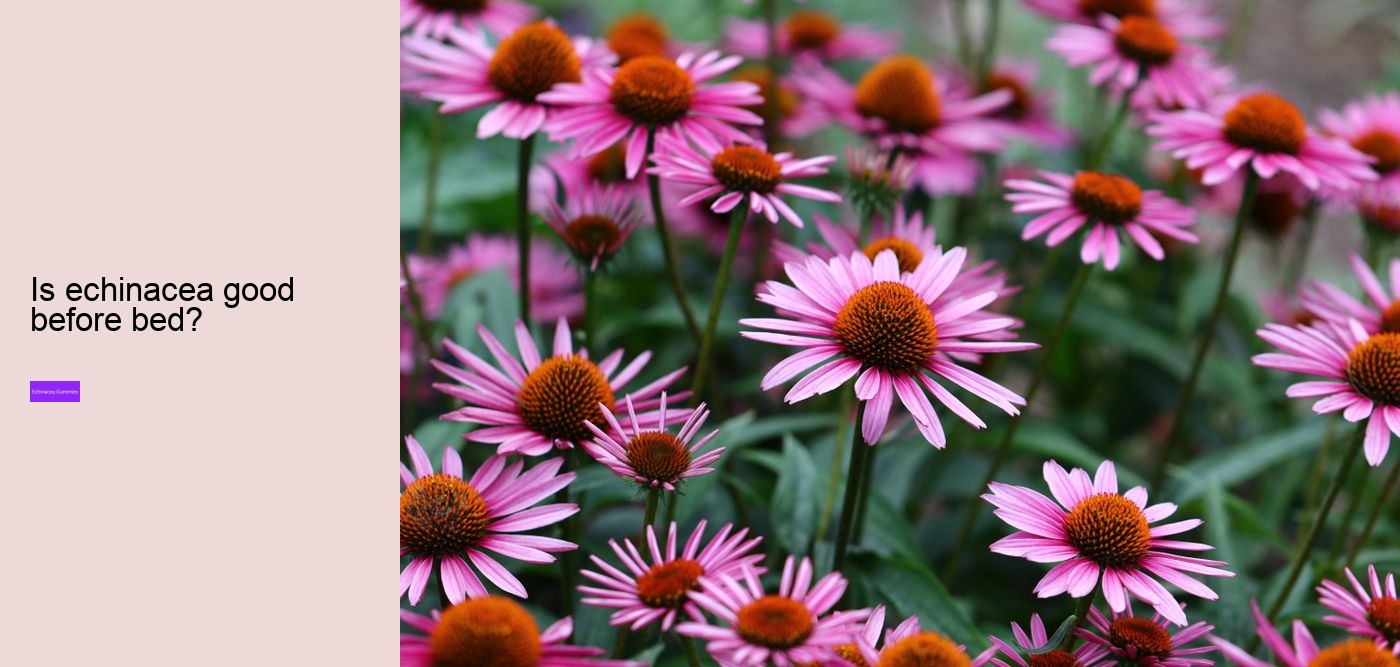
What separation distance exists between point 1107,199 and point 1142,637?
1.85 ft

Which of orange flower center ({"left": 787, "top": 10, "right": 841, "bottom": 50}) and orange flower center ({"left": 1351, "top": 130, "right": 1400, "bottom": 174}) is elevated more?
orange flower center ({"left": 787, "top": 10, "right": 841, "bottom": 50})

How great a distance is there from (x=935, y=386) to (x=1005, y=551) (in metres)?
0.15

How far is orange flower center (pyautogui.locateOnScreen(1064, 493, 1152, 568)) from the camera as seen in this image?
96 cm

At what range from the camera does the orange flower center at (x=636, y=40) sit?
66.1 inches

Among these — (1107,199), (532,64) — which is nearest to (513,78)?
(532,64)

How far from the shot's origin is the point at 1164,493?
1779 millimetres

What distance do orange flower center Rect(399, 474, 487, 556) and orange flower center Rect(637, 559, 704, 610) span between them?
0.18 metres

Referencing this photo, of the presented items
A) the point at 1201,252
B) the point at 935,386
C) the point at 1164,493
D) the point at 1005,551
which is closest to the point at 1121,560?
the point at 1005,551

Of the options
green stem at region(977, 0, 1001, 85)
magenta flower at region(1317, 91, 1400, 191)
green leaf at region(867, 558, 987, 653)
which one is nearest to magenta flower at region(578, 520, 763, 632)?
green leaf at region(867, 558, 987, 653)

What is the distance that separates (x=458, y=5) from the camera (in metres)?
1.73

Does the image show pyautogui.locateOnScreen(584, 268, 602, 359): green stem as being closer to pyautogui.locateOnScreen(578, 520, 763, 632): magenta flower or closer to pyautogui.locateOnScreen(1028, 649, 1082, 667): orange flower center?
pyautogui.locateOnScreen(578, 520, 763, 632): magenta flower

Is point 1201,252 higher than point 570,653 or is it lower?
higher
